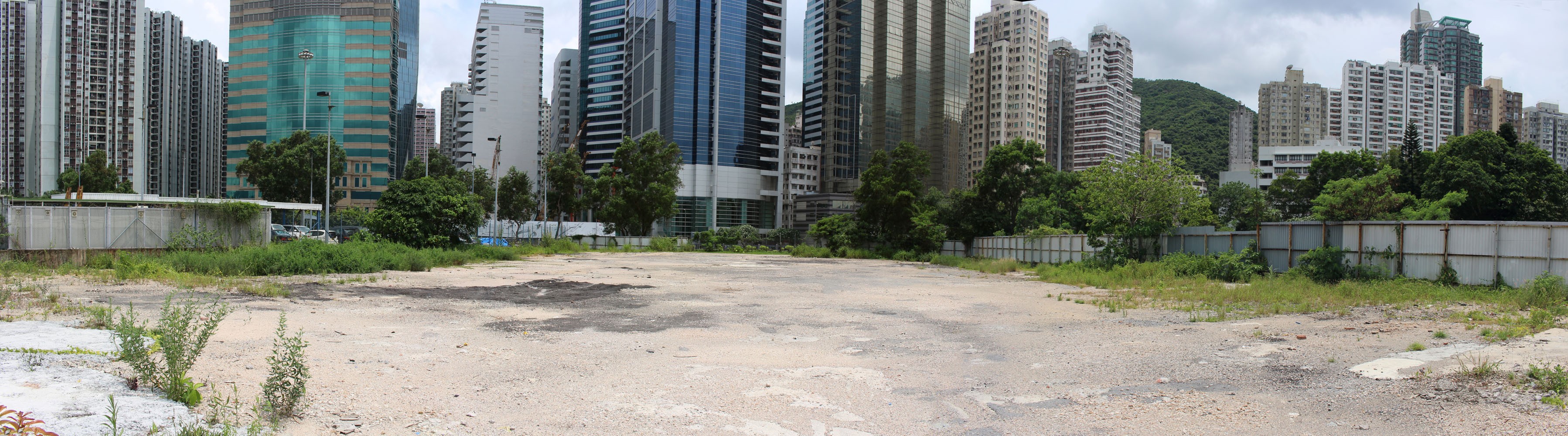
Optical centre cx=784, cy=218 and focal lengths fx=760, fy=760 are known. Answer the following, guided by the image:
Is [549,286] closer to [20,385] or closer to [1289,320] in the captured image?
[20,385]

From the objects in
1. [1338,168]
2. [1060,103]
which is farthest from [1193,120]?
[1338,168]

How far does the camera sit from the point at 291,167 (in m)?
60.2

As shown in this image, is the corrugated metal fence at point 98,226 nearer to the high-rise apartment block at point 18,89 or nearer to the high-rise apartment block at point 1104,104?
the high-rise apartment block at point 18,89

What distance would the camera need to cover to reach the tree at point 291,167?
60031 millimetres

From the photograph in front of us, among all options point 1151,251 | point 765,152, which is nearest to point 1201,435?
point 1151,251

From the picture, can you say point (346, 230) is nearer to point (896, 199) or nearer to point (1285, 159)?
point (896, 199)

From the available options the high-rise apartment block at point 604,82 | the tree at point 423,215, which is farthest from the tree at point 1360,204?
the high-rise apartment block at point 604,82

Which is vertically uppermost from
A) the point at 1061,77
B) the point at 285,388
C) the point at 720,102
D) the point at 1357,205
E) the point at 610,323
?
the point at 1061,77

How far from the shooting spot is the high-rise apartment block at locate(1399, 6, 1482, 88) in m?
168

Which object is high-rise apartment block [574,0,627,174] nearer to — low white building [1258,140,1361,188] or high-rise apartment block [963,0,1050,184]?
high-rise apartment block [963,0,1050,184]

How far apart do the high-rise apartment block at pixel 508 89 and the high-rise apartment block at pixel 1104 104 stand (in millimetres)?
106571

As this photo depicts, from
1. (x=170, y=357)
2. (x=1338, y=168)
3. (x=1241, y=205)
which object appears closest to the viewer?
(x=170, y=357)

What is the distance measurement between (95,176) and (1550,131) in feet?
647

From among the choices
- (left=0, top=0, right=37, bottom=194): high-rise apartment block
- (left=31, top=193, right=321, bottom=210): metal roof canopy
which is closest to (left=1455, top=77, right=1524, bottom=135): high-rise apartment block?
(left=31, top=193, right=321, bottom=210): metal roof canopy
